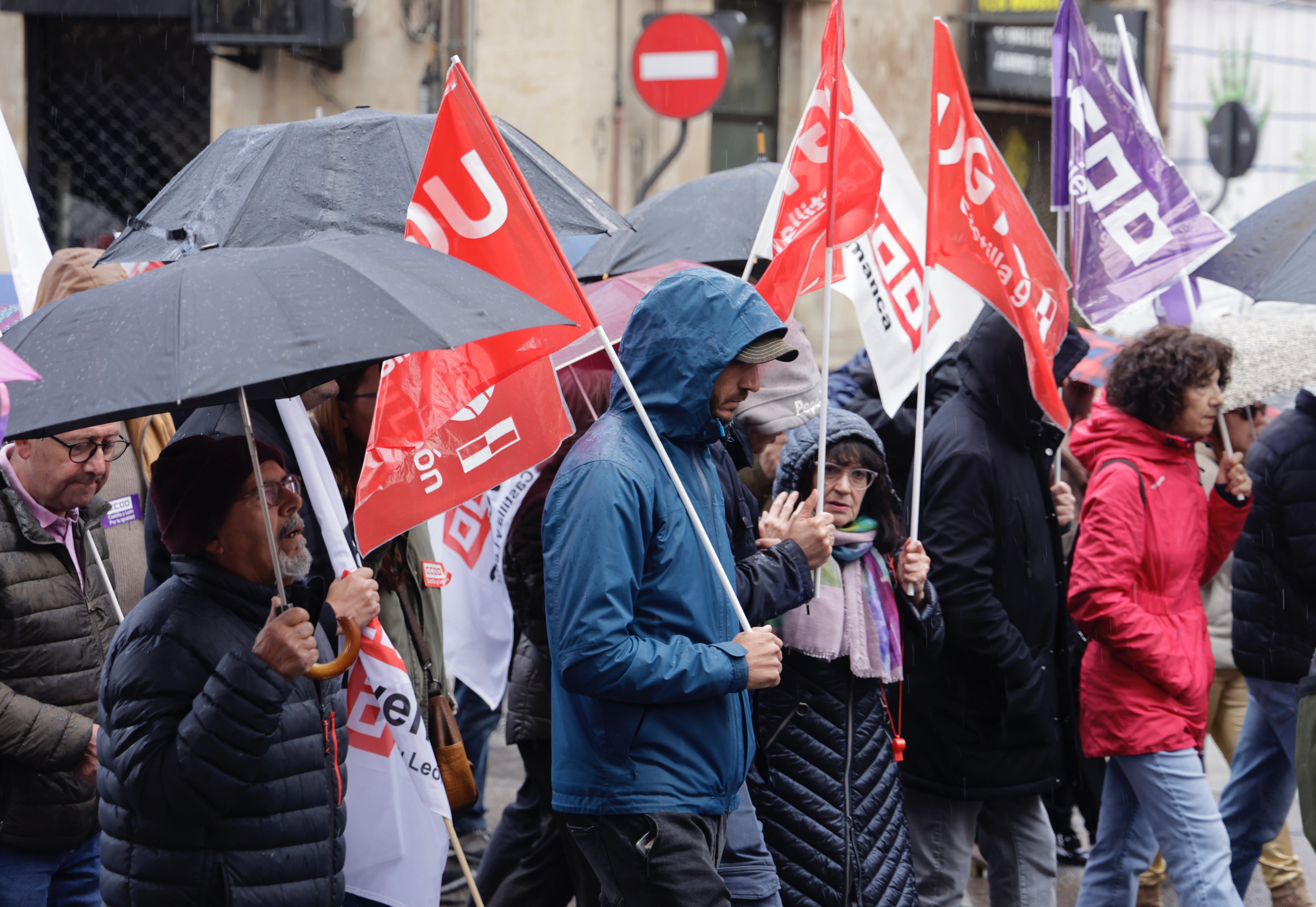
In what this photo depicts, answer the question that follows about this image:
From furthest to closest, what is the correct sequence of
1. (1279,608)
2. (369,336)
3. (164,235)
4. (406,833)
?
1. (1279,608)
2. (164,235)
3. (406,833)
4. (369,336)

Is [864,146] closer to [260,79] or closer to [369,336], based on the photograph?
[369,336]

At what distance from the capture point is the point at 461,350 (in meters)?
3.34

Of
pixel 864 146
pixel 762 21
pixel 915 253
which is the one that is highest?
pixel 762 21

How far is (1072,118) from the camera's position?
510 centimetres

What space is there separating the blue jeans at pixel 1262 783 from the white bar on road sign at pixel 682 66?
228 inches

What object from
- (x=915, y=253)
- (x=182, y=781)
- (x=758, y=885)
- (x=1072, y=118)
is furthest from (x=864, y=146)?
(x=182, y=781)

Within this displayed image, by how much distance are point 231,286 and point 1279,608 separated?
3883 millimetres

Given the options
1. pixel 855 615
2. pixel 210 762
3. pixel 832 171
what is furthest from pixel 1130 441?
pixel 210 762

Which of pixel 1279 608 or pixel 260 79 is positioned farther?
pixel 260 79

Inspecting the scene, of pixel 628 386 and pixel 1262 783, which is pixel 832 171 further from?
pixel 1262 783

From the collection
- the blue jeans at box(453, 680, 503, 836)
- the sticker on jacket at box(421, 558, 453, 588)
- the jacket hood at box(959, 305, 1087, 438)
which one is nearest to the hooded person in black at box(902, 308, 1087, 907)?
the jacket hood at box(959, 305, 1087, 438)

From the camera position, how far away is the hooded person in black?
436cm

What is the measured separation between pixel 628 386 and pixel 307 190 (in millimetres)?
1159

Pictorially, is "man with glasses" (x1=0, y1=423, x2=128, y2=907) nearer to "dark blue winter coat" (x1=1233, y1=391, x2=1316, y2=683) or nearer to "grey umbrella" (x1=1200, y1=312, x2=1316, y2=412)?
"grey umbrella" (x1=1200, y1=312, x2=1316, y2=412)
